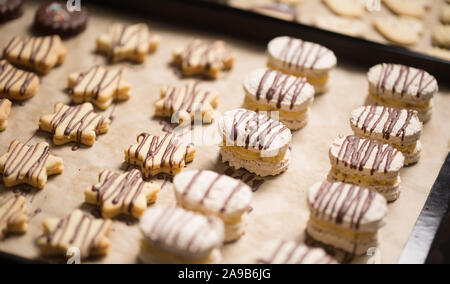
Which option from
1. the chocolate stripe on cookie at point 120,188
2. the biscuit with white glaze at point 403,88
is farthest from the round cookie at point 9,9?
the biscuit with white glaze at point 403,88

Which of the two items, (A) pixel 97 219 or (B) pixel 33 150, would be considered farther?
(B) pixel 33 150

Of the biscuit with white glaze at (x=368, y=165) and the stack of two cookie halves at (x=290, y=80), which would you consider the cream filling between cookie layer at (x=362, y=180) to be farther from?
the stack of two cookie halves at (x=290, y=80)

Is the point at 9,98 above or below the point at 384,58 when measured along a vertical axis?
below

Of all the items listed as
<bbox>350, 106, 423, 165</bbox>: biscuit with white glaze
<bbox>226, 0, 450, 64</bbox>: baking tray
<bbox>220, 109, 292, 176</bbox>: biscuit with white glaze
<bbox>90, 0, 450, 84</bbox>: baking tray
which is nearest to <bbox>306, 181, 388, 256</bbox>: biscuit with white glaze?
<bbox>220, 109, 292, 176</bbox>: biscuit with white glaze

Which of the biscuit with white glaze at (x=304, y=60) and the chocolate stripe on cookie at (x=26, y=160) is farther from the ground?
the biscuit with white glaze at (x=304, y=60)
